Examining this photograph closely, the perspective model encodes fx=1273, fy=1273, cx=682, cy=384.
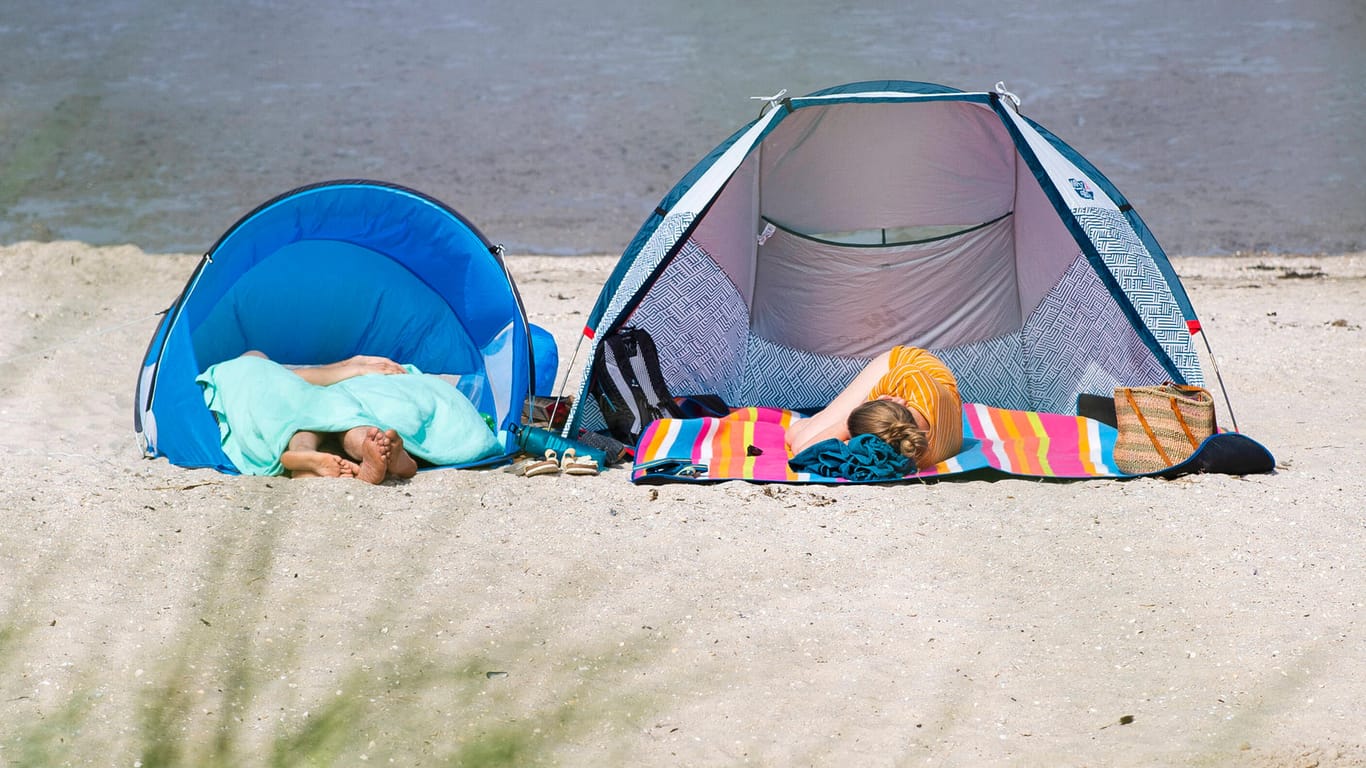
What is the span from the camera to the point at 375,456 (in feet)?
13.9

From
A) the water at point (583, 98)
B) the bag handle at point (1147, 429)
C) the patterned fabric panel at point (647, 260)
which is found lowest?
the water at point (583, 98)

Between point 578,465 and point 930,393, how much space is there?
4.28 feet

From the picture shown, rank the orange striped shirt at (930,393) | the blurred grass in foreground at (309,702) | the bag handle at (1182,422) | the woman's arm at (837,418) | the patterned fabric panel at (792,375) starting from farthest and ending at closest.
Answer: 1. the patterned fabric panel at (792,375)
2. the woman's arm at (837,418)
3. the orange striped shirt at (930,393)
4. the bag handle at (1182,422)
5. the blurred grass in foreground at (309,702)

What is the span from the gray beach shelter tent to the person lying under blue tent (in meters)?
1.00

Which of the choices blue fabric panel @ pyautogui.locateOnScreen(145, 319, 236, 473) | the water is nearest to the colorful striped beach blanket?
blue fabric panel @ pyautogui.locateOnScreen(145, 319, 236, 473)

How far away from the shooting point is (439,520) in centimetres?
398

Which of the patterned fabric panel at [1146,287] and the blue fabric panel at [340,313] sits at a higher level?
the patterned fabric panel at [1146,287]

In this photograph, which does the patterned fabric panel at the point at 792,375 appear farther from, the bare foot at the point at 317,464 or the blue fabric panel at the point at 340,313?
the bare foot at the point at 317,464

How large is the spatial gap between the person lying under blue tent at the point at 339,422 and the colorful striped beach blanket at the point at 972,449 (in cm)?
68

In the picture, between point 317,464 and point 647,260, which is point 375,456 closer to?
point 317,464

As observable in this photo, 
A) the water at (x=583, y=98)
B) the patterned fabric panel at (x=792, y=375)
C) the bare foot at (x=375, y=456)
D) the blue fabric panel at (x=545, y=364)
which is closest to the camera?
the bare foot at (x=375, y=456)

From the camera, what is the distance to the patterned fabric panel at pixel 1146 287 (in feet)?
14.7

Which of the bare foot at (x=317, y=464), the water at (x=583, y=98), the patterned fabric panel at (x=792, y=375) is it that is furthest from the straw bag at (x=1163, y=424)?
the water at (x=583, y=98)

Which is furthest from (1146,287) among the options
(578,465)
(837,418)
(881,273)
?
(578,465)
